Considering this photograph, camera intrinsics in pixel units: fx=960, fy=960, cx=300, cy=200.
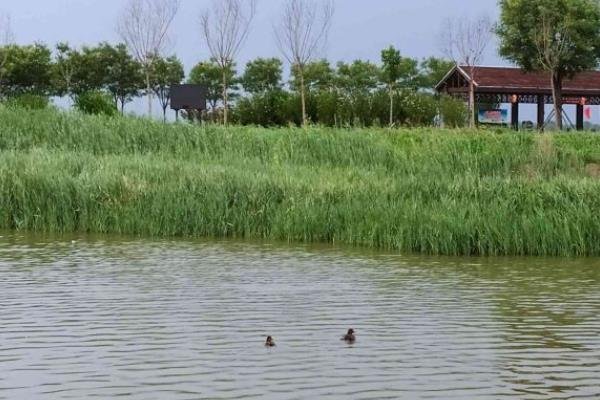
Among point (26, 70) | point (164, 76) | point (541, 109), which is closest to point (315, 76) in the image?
point (164, 76)

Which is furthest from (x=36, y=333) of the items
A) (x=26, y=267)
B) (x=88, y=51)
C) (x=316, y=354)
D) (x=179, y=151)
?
(x=88, y=51)

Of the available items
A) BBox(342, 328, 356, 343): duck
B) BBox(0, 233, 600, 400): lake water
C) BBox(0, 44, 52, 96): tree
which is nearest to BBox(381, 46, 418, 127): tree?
BBox(0, 44, 52, 96): tree

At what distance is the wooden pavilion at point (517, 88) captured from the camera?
47.3m

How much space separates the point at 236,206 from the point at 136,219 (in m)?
1.91

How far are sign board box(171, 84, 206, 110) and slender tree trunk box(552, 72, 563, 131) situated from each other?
1618 cm

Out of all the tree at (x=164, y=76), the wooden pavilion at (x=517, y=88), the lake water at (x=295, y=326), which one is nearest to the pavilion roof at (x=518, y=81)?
the wooden pavilion at (x=517, y=88)

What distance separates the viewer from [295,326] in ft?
30.9

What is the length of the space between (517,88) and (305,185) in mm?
30701

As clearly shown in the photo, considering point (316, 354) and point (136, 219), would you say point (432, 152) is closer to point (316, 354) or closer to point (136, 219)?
point (136, 219)

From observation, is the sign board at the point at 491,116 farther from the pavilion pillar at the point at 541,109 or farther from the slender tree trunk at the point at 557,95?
the slender tree trunk at the point at 557,95

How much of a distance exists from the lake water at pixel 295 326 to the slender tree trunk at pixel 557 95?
29.9 meters

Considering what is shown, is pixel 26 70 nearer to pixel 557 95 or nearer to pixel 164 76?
pixel 164 76

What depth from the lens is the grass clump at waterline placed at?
51.5 ft

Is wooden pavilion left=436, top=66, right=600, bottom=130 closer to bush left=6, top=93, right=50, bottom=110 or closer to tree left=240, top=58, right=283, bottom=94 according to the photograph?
tree left=240, top=58, right=283, bottom=94
